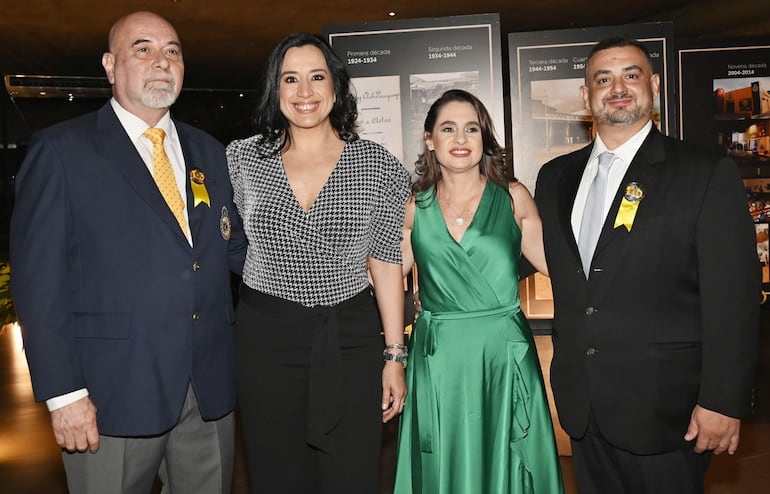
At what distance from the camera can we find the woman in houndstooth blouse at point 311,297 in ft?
7.20

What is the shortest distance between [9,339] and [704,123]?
8.31 meters

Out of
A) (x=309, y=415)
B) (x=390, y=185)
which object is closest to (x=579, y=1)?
(x=390, y=185)

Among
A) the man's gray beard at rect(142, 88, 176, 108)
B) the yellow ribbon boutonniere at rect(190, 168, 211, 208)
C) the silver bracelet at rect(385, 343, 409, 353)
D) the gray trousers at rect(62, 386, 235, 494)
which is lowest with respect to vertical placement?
the gray trousers at rect(62, 386, 235, 494)

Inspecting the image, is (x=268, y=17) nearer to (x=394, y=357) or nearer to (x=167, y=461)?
(x=394, y=357)

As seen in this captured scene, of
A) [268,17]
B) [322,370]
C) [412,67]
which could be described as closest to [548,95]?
[412,67]

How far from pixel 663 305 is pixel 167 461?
1.61 meters

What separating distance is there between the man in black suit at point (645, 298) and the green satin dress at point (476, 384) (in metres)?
0.18

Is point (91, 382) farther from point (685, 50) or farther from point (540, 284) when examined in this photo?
point (685, 50)

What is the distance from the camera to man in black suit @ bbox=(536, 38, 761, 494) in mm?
2010

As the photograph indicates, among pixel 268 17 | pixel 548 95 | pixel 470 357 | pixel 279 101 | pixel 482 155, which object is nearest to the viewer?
pixel 279 101

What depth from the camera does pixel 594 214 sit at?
220 cm

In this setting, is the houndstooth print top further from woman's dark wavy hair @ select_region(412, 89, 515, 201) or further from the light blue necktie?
the light blue necktie

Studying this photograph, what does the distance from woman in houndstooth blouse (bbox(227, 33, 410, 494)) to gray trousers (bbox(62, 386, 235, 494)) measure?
102mm

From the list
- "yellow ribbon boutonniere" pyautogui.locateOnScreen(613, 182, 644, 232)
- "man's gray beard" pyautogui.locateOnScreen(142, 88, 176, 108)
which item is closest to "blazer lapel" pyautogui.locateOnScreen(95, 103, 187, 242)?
"man's gray beard" pyautogui.locateOnScreen(142, 88, 176, 108)
